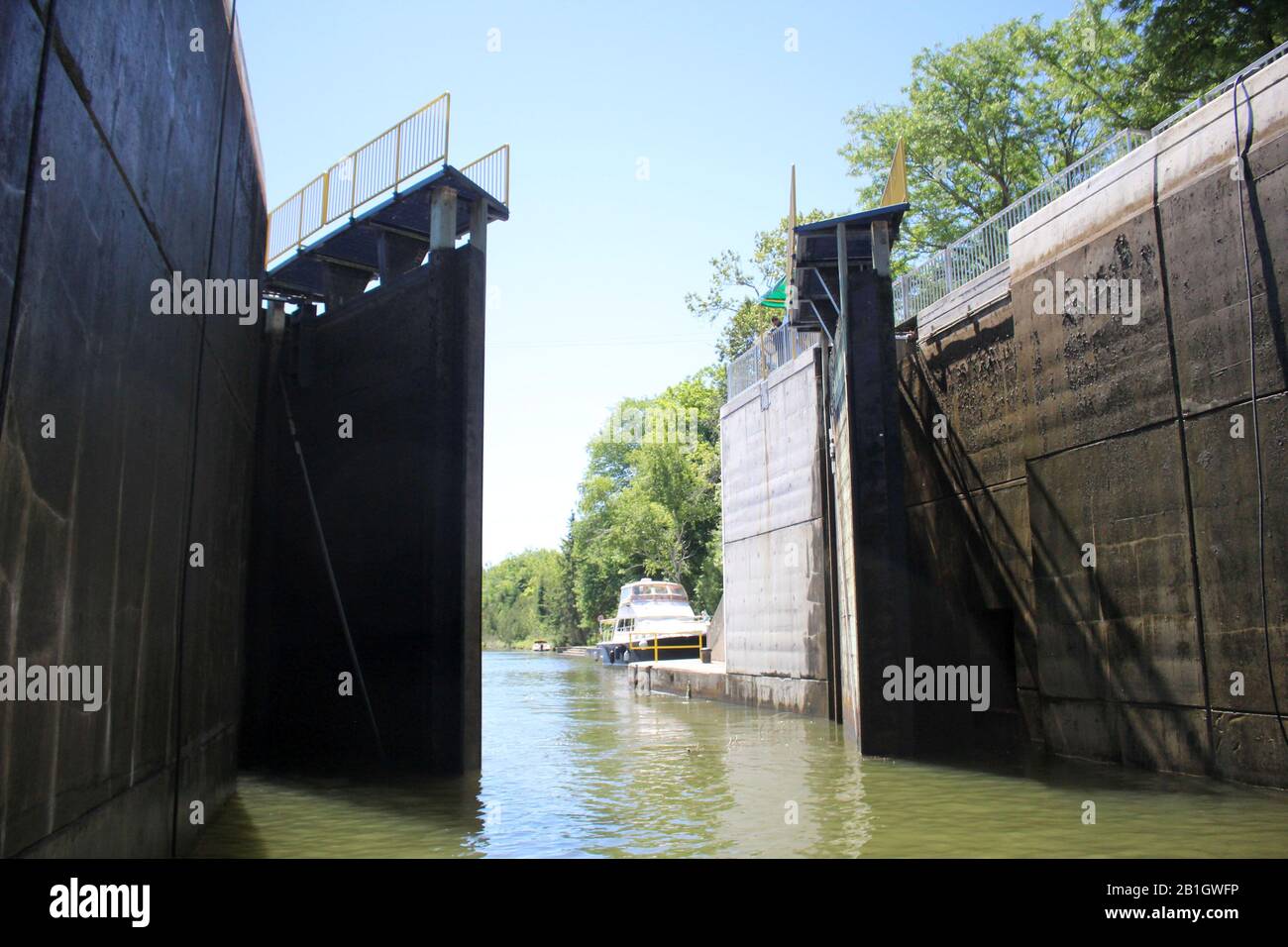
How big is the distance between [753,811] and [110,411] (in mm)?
7730

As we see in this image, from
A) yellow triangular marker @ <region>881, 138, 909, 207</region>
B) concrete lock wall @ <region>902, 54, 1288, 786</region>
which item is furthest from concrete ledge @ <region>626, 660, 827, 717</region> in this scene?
yellow triangular marker @ <region>881, 138, 909, 207</region>

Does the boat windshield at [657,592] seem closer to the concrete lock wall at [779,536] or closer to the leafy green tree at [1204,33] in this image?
the concrete lock wall at [779,536]

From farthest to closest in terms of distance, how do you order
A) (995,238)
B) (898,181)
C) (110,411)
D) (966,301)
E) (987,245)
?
(898,181), (987,245), (995,238), (966,301), (110,411)

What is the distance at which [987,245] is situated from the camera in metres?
18.0

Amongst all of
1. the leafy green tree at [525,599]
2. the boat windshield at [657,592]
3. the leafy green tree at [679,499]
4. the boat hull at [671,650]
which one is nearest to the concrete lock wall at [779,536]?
the boat hull at [671,650]

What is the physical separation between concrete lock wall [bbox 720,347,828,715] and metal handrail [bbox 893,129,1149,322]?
230 centimetres

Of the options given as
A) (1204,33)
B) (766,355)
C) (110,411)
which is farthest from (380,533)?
(1204,33)

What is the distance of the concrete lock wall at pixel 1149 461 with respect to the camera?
408 inches

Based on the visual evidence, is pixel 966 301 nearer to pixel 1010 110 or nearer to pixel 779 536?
pixel 779 536

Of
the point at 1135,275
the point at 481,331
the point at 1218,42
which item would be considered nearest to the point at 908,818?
the point at 1135,275

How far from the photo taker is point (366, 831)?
952cm

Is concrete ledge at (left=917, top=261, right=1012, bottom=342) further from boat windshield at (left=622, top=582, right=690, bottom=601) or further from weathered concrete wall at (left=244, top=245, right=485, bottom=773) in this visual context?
boat windshield at (left=622, top=582, right=690, bottom=601)

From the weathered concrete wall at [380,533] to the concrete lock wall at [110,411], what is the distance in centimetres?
337
